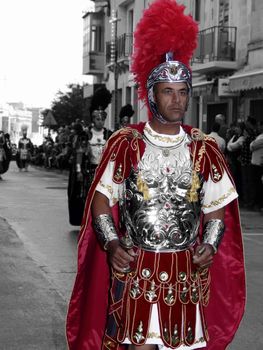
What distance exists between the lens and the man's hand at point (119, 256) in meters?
3.91

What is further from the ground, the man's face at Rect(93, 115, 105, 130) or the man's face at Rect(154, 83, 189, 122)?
the man's face at Rect(154, 83, 189, 122)

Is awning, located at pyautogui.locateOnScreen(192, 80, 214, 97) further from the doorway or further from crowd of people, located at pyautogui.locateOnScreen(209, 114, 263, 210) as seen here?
crowd of people, located at pyautogui.locateOnScreen(209, 114, 263, 210)

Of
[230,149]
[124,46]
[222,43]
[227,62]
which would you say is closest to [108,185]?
[230,149]

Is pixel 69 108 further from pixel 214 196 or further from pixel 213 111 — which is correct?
pixel 214 196

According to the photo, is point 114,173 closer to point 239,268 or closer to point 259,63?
point 239,268

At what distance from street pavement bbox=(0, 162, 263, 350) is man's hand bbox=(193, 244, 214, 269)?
6.94 feet

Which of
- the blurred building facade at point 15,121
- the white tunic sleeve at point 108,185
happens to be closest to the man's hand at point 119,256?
the white tunic sleeve at point 108,185

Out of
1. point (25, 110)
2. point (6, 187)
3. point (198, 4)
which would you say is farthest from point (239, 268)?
point (25, 110)

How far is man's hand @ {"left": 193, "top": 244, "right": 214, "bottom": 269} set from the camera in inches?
157

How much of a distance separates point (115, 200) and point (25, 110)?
165530 mm

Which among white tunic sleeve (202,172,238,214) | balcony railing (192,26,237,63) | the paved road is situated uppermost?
balcony railing (192,26,237,63)

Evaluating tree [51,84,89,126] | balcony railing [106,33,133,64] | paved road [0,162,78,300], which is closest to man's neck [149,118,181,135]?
paved road [0,162,78,300]

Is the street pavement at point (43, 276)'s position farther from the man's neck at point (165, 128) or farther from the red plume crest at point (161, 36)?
the red plume crest at point (161, 36)

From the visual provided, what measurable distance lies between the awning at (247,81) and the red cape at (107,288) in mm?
17731
